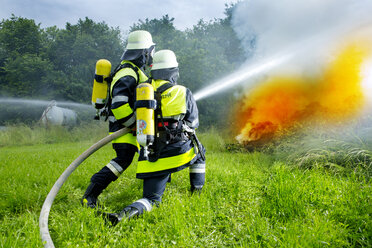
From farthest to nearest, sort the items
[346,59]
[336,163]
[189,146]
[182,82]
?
1. [182,82]
2. [346,59]
3. [336,163]
4. [189,146]

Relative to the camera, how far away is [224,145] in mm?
7660

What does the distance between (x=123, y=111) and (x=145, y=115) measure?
0.44 metres

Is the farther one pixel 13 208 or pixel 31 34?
pixel 31 34

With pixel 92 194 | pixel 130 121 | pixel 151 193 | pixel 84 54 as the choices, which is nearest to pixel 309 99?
pixel 130 121

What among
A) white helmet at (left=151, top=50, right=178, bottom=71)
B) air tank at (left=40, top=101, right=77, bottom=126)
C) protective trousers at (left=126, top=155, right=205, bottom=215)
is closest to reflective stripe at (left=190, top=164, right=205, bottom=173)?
protective trousers at (left=126, top=155, right=205, bottom=215)

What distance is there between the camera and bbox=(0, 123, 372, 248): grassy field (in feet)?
7.57

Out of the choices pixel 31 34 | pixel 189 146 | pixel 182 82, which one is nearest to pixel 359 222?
pixel 189 146

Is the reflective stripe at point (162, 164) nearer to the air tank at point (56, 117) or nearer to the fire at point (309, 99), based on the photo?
the fire at point (309, 99)

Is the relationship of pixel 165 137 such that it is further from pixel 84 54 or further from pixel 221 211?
pixel 84 54

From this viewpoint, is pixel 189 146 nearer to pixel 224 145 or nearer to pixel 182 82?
pixel 224 145

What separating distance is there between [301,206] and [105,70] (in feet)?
9.50

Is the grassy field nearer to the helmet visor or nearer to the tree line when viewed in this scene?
the helmet visor

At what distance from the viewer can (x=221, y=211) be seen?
2992mm

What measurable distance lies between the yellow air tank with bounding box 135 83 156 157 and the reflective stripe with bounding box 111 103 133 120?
327 mm
